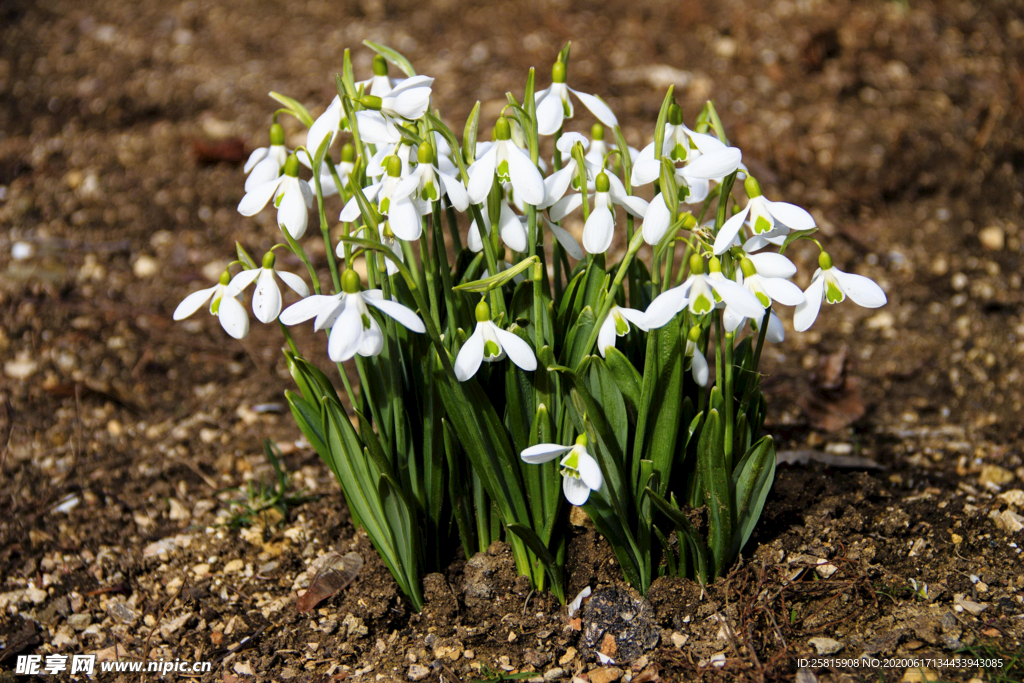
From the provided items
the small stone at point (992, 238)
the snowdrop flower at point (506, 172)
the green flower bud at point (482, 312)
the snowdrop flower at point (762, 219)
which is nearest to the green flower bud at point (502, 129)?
the snowdrop flower at point (506, 172)

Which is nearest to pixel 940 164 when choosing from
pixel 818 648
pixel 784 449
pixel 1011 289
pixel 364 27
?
pixel 1011 289

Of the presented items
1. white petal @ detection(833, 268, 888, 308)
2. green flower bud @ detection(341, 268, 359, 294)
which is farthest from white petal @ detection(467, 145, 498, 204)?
white petal @ detection(833, 268, 888, 308)

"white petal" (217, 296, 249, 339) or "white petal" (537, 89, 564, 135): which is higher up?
"white petal" (537, 89, 564, 135)

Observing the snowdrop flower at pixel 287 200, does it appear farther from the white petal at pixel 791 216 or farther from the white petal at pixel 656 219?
the white petal at pixel 791 216

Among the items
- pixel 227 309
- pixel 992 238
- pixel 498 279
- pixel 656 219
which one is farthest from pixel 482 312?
pixel 992 238

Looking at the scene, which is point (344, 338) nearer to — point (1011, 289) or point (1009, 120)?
point (1011, 289)

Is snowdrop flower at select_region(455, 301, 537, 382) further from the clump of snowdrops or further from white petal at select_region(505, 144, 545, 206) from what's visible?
white petal at select_region(505, 144, 545, 206)
